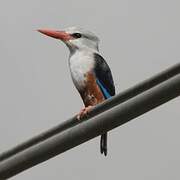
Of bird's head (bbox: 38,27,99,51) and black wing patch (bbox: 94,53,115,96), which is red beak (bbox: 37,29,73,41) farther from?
black wing patch (bbox: 94,53,115,96)

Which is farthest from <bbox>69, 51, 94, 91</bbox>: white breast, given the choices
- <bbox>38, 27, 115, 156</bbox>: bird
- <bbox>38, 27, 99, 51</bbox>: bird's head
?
<bbox>38, 27, 99, 51</bbox>: bird's head

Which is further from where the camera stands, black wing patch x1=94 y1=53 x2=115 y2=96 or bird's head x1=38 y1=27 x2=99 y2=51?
bird's head x1=38 y1=27 x2=99 y2=51

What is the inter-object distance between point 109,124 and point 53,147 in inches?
14.8

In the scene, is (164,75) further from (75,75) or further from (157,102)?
(75,75)

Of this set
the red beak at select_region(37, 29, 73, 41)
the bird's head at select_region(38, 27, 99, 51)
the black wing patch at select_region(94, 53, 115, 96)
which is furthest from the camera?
the bird's head at select_region(38, 27, 99, 51)

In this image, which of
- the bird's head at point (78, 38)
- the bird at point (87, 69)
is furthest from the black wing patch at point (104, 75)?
the bird's head at point (78, 38)

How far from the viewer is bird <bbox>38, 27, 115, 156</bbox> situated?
6.97 m

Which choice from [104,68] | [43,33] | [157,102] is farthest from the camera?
[104,68]

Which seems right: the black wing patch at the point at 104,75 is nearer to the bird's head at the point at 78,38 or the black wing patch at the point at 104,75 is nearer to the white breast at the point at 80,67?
the white breast at the point at 80,67

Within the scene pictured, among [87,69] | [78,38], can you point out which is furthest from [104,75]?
[78,38]

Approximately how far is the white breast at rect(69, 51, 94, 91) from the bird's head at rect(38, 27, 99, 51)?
26 centimetres

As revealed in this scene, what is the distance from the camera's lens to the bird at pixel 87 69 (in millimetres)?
6969

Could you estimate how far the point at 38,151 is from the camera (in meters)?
3.83


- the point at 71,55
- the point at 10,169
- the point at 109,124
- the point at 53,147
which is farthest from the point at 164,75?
the point at 71,55
